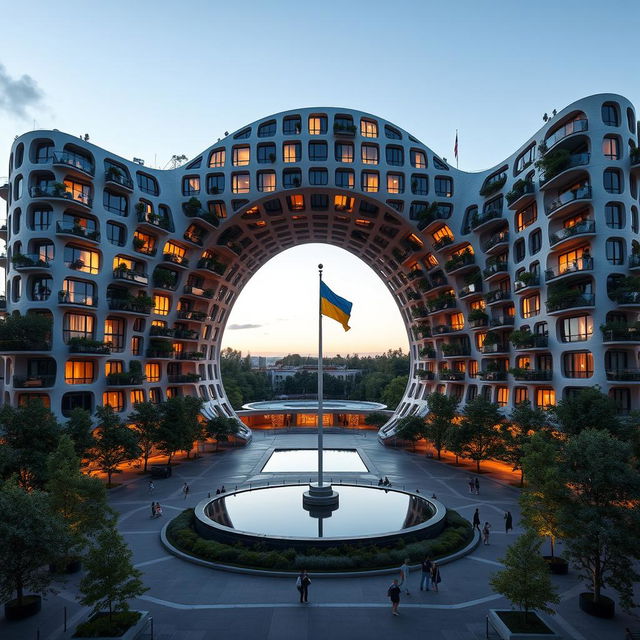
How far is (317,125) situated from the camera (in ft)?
220

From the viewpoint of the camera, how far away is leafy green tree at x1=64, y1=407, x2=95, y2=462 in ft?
132

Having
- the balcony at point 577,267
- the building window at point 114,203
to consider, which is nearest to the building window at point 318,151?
the building window at point 114,203

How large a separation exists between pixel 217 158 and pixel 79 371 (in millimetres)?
36472

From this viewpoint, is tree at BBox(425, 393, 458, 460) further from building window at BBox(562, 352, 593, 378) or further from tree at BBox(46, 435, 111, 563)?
tree at BBox(46, 435, 111, 563)

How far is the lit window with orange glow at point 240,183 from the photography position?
220ft

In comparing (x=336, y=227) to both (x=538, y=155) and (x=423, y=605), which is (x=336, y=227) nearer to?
(x=538, y=155)

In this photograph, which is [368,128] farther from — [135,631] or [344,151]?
[135,631]

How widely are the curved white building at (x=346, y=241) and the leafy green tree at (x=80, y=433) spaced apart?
378 inches

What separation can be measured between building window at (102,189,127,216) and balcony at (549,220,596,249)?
5161cm

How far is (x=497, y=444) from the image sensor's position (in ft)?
158

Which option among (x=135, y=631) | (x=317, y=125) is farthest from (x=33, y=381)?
(x=317, y=125)

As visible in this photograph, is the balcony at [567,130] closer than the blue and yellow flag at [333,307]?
No

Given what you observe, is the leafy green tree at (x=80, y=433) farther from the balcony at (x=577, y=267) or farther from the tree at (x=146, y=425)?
the balcony at (x=577, y=267)

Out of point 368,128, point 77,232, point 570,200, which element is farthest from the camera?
point 368,128
